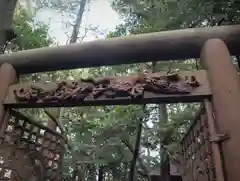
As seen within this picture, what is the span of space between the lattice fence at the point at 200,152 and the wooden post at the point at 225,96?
125mm

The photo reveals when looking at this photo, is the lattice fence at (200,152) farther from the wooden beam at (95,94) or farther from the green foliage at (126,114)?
the green foliage at (126,114)

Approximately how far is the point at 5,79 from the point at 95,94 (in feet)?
3.19

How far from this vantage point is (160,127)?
555 centimetres

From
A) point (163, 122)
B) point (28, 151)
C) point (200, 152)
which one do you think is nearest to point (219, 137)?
point (200, 152)

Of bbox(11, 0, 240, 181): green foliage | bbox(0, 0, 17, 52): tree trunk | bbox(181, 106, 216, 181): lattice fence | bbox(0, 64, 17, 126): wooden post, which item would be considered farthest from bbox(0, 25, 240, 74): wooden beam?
bbox(11, 0, 240, 181): green foliage

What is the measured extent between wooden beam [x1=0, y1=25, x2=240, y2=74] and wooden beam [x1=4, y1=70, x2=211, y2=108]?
237mm

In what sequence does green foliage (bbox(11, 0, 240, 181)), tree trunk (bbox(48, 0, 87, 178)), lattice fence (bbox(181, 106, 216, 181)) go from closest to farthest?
lattice fence (bbox(181, 106, 216, 181)) < green foliage (bbox(11, 0, 240, 181)) < tree trunk (bbox(48, 0, 87, 178))

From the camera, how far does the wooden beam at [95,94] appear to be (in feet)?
6.43

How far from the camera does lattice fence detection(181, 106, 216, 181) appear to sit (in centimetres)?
180

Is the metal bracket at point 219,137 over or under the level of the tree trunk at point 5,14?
under

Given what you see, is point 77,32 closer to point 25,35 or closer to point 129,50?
point 25,35

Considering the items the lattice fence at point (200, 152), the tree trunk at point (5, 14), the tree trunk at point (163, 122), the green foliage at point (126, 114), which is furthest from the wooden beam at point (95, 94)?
the tree trunk at point (163, 122)

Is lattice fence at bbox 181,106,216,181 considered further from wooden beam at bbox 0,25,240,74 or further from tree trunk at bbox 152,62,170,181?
tree trunk at bbox 152,62,170,181

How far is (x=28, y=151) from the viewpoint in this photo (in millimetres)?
2756
